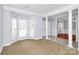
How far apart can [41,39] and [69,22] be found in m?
1.22

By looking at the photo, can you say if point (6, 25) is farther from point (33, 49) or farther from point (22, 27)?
point (33, 49)

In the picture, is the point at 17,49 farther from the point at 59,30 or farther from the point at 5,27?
the point at 59,30

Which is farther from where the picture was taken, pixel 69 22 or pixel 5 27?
A: pixel 69 22

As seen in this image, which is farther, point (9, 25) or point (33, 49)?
point (9, 25)

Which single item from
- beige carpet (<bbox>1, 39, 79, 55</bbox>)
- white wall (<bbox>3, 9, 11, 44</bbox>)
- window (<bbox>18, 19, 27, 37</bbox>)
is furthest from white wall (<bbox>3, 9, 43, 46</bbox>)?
beige carpet (<bbox>1, 39, 79, 55</bbox>)

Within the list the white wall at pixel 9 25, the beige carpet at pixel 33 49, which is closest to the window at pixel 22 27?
the white wall at pixel 9 25

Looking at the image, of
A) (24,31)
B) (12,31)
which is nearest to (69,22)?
(24,31)

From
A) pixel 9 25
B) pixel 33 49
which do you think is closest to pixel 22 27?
pixel 9 25

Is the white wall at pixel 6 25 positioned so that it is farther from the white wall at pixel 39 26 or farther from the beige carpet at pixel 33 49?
the white wall at pixel 39 26

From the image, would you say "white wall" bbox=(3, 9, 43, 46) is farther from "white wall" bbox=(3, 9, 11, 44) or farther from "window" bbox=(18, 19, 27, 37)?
"window" bbox=(18, 19, 27, 37)

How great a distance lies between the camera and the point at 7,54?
4.56 feet

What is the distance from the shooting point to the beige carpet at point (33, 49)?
1.42m

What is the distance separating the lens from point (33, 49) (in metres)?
1.54
